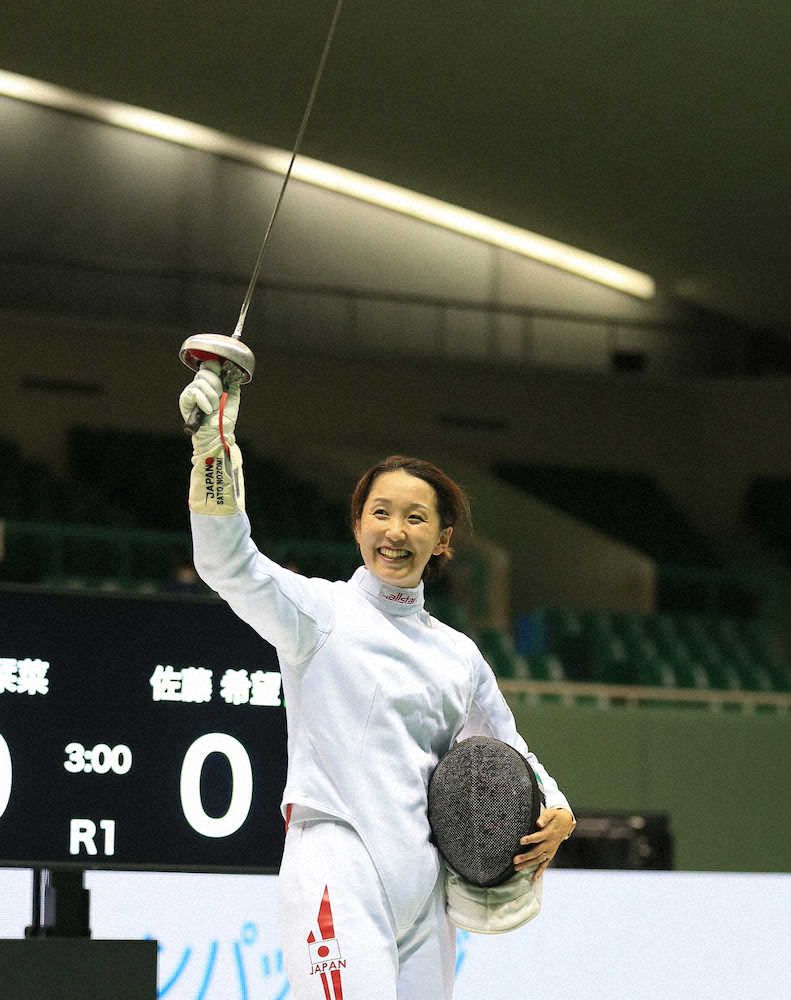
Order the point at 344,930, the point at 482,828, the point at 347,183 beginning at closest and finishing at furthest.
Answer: the point at 344,930 → the point at 482,828 → the point at 347,183

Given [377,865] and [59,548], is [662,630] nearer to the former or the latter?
[59,548]

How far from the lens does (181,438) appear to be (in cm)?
1220

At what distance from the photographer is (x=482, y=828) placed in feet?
7.51

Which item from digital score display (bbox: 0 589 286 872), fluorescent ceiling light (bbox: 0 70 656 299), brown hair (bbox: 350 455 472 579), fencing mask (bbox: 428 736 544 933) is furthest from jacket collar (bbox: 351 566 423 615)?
fluorescent ceiling light (bbox: 0 70 656 299)

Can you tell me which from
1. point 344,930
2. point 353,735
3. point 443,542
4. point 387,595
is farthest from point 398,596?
point 344,930

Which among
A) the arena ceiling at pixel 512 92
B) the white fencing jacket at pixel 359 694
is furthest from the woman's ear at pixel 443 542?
the arena ceiling at pixel 512 92

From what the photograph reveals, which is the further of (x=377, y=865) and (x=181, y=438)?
(x=181, y=438)

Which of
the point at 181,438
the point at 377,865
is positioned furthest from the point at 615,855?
the point at 181,438

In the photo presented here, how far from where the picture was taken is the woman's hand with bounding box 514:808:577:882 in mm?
2320

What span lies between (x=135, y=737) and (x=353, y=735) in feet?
2.77

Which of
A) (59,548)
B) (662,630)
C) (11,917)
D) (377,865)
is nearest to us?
(377,865)

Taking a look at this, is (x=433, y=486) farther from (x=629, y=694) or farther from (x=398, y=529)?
(x=629, y=694)

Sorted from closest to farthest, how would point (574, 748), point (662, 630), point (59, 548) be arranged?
point (574, 748) → point (59, 548) → point (662, 630)

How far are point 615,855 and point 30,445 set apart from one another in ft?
26.3
